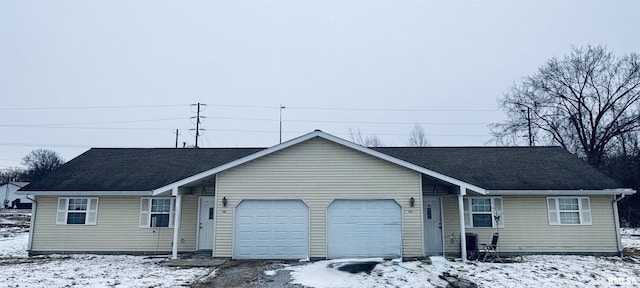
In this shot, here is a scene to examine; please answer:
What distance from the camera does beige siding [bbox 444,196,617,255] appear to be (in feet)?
41.5

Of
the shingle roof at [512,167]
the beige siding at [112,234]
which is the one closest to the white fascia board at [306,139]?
the shingle roof at [512,167]

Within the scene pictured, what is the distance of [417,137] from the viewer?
45000 mm

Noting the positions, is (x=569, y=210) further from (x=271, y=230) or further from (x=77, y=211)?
(x=77, y=211)

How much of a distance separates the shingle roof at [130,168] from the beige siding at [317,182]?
3295 mm

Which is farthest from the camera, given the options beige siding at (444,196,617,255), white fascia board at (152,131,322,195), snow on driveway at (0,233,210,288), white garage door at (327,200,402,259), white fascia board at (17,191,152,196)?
white fascia board at (17,191,152,196)

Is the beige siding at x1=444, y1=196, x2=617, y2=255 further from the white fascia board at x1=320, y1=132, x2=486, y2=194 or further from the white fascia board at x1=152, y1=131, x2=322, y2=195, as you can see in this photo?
the white fascia board at x1=152, y1=131, x2=322, y2=195

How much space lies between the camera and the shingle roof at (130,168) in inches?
523

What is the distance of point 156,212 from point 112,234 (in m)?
1.67

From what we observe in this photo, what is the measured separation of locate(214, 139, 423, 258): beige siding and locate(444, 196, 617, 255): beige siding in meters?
2.82

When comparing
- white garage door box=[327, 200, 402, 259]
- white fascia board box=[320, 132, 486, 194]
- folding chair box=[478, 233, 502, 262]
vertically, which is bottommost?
folding chair box=[478, 233, 502, 262]

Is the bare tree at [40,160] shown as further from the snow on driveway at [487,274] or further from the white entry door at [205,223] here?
the snow on driveway at [487,274]

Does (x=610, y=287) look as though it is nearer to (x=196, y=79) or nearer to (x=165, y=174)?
(x=165, y=174)

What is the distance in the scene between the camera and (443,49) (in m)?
25.6

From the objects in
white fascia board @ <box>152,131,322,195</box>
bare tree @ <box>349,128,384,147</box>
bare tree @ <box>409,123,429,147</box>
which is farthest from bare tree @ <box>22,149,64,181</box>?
white fascia board @ <box>152,131,322,195</box>
